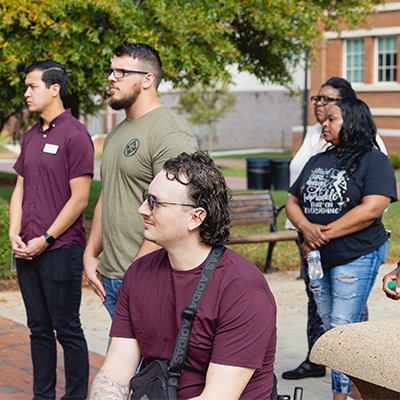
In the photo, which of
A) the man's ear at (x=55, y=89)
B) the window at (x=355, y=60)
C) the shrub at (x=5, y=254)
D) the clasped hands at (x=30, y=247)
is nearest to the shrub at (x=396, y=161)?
the window at (x=355, y=60)

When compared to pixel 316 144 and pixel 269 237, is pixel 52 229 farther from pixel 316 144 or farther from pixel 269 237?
pixel 269 237

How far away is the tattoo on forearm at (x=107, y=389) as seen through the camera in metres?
2.29

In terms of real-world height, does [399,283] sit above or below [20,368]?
above

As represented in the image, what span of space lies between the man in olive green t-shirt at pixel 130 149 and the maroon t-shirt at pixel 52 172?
0.47 metres

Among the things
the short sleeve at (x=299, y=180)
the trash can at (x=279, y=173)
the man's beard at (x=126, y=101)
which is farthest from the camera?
the trash can at (x=279, y=173)

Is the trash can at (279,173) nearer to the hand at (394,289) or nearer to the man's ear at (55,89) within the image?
the man's ear at (55,89)

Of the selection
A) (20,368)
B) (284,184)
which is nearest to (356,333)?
(20,368)

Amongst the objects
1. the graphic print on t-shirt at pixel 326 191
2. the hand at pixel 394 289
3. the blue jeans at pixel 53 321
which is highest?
the graphic print on t-shirt at pixel 326 191

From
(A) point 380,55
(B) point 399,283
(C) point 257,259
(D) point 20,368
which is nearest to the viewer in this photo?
(B) point 399,283

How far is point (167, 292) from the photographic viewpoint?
7.69 feet

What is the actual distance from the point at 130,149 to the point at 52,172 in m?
0.79

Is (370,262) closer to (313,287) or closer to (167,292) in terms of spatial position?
(313,287)

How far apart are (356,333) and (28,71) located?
106 inches

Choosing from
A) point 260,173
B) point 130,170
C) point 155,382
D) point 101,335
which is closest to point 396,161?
point 260,173
